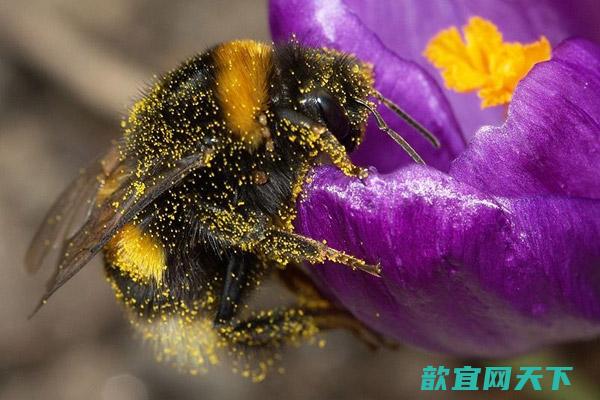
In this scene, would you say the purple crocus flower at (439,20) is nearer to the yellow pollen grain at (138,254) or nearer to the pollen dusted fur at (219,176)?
the pollen dusted fur at (219,176)

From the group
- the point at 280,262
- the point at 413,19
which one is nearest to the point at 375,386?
the point at 413,19

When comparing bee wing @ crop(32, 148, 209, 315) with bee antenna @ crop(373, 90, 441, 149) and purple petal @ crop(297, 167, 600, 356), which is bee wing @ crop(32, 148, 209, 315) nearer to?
purple petal @ crop(297, 167, 600, 356)

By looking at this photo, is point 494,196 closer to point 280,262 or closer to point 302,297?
point 280,262

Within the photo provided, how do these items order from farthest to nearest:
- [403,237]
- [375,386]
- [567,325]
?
[375,386] → [567,325] → [403,237]

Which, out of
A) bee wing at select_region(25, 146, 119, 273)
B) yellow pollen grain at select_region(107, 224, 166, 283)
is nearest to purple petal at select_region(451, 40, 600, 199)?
yellow pollen grain at select_region(107, 224, 166, 283)

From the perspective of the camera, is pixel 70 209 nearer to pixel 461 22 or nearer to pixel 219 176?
pixel 219 176

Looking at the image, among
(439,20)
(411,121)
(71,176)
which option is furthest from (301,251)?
(71,176)
